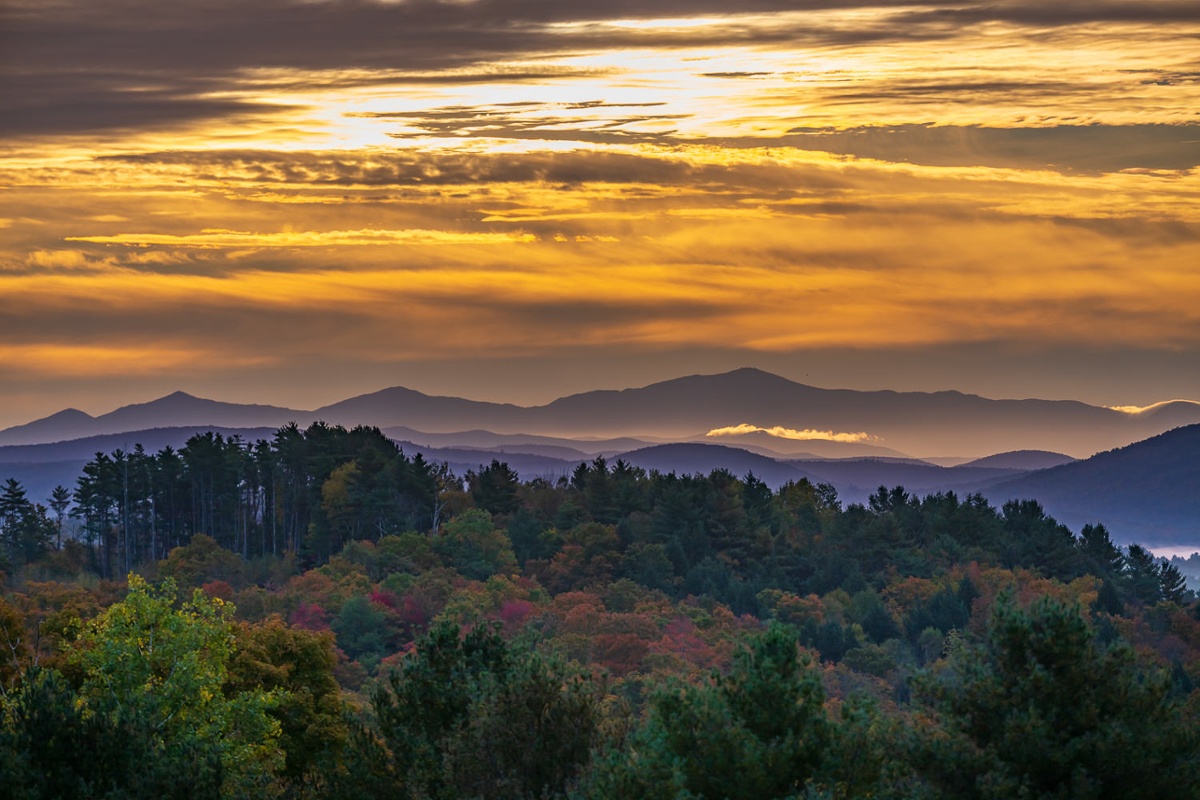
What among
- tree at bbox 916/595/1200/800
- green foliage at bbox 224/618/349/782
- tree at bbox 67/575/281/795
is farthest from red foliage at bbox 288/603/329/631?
tree at bbox 916/595/1200/800

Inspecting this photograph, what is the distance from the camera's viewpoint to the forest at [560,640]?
23375 millimetres

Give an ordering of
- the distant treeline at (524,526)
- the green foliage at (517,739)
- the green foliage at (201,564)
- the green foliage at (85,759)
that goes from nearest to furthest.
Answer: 1. the green foliage at (85,759)
2. the green foliage at (517,739)
3. the green foliage at (201,564)
4. the distant treeline at (524,526)

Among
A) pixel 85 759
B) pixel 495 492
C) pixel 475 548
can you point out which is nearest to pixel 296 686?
pixel 85 759

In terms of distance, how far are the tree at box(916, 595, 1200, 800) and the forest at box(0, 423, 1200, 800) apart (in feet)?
0.17

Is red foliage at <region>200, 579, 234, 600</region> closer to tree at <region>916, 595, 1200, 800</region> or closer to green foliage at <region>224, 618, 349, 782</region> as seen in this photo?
green foliage at <region>224, 618, 349, 782</region>

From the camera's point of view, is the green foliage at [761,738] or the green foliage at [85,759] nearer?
the green foliage at [85,759]

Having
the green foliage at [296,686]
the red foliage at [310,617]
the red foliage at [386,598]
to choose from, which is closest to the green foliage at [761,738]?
the green foliage at [296,686]

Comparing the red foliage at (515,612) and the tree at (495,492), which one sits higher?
the tree at (495,492)

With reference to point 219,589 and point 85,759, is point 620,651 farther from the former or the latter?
point 85,759

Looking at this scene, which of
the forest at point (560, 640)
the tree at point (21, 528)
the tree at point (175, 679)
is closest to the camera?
the forest at point (560, 640)

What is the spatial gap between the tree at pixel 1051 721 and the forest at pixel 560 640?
5cm

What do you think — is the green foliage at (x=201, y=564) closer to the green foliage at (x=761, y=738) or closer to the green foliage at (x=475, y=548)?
the green foliage at (x=475, y=548)

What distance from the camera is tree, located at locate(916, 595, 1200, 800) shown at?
2284 cm

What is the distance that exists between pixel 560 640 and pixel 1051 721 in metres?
57.8
